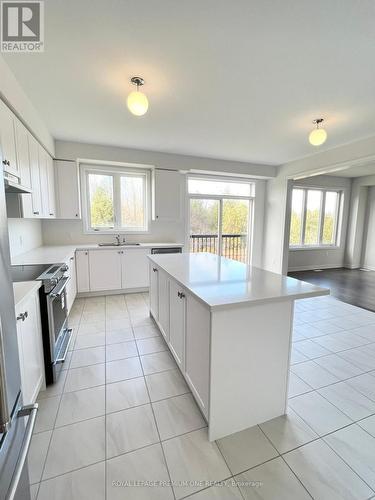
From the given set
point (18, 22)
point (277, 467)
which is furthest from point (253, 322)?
point (18, 22)

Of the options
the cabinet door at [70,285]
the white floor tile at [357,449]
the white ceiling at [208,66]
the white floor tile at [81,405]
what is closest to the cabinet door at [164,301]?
the white floor tile at [81,405]

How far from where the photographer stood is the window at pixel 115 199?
4.28m

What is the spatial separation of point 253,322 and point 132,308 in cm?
251

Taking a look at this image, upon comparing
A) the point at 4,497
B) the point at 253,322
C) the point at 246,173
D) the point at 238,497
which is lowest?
the point at 238,497

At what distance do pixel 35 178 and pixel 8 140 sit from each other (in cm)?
82

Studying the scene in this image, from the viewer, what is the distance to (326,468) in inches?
49.1

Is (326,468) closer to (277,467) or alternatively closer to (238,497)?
Result: (277,467)

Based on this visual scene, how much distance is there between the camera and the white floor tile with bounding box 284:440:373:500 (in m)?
1.13

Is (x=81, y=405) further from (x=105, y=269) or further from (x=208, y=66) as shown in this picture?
(x=208, y=66)

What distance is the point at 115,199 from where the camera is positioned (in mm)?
4426

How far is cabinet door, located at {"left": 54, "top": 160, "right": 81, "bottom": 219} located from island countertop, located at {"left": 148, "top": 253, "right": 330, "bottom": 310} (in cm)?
236

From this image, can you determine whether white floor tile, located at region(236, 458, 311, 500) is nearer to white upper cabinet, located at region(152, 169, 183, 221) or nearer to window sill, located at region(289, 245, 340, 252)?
white upper cabinet, located at region(152, 169, 183, 221)

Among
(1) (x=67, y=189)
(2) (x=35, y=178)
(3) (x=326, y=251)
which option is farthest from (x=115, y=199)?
(3) (x=326, y=251)

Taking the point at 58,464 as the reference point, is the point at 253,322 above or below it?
above
